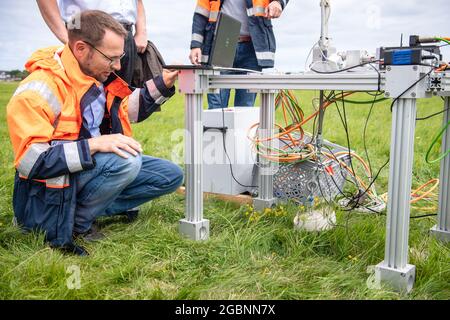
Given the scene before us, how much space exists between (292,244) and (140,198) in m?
0.86

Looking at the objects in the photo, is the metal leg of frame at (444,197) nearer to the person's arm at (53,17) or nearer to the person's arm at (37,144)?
the person's arm at (37,144)

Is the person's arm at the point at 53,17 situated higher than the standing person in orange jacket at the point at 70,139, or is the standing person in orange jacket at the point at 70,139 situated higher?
the person's arm at the point at 53,17

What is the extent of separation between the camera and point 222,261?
2.05 meters

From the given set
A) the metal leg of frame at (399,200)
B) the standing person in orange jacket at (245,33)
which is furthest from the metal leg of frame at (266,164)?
the metal leg of frame at (399,200)

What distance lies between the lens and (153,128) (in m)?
6.07

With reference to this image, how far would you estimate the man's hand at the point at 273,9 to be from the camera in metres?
3.13

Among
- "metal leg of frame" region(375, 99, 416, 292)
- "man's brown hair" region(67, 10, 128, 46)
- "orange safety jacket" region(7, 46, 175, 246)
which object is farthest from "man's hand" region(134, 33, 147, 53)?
"metal leg of frame" region(375, 99, 416, 292)

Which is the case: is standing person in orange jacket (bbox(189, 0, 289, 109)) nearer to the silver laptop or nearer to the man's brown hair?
the silver laptop

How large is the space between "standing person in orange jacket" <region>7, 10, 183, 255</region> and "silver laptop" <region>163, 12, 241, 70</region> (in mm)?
195

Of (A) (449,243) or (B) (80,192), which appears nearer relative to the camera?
(B) (80,192)

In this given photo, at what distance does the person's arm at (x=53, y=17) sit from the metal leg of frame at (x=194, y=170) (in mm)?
939

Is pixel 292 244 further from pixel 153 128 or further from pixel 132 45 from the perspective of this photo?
pixel 153 128

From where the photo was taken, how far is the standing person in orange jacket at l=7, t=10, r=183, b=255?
1985 mm

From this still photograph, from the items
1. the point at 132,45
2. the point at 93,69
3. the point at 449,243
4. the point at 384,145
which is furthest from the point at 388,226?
the point at 384,145
